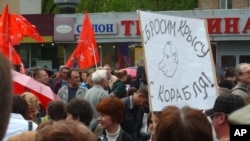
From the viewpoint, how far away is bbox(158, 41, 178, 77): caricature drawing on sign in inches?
274

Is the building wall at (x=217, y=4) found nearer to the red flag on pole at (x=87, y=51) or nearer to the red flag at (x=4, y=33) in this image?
the red flag on pole at (x=87, y=51)

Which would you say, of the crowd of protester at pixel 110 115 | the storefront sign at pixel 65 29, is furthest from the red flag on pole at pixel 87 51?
the storefront sign at pixel 65 29

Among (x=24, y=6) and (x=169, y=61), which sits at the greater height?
(x=24, y=6)

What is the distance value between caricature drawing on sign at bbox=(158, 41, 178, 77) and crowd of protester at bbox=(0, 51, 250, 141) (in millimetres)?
467

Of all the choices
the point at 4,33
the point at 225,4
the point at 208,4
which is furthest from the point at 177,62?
the point at 208,4

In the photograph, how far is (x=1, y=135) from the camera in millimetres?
2201

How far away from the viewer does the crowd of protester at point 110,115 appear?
3.21 metres

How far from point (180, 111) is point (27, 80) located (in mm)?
5954

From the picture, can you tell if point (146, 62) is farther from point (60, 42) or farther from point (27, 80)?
point (60, 42)

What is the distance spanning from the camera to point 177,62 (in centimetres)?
702

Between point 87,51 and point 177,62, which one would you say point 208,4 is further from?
point 177,62

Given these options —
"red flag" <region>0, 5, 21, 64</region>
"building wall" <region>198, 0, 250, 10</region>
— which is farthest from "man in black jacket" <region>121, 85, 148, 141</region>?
"building wall" <region>198, 0, 250, 10</region>

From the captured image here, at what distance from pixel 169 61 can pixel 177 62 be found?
0.08m

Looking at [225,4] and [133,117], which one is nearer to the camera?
[133,117]
